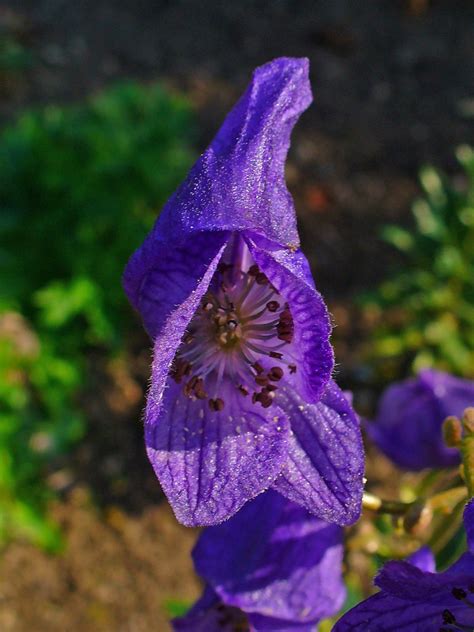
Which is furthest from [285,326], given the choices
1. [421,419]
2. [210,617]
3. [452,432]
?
[421,419]

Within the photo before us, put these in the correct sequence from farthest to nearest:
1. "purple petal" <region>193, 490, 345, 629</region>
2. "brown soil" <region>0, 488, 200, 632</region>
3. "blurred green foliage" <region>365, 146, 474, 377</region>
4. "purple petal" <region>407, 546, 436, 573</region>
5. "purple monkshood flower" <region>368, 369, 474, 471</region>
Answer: "blurred green foliage" <region>365, 146, 474, 377</region>, "brown soil" <region>0, 488, 200, 632</region>, "purple monkshood flower" <region>368, 369, 474, 471</region>, "purple petal" <region>193, 490, 345, 629</region>, "purple petal" <region>407, 546, 436, 573</region>

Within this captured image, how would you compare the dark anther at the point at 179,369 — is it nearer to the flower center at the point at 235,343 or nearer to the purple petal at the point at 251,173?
the flower center at the point at 235,343

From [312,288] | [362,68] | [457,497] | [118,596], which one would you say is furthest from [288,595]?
[362,68]

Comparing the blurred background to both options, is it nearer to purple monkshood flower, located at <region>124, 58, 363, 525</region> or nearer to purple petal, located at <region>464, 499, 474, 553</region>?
purple monkshood flower, located at <region>124, 58, 363, 525</region>

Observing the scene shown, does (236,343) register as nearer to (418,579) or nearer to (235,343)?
(235,343)

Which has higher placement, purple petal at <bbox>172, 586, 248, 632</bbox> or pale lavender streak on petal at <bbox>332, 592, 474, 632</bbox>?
pale lavender streak on petal at <bbox>332, 592, 474, 632</bbox>

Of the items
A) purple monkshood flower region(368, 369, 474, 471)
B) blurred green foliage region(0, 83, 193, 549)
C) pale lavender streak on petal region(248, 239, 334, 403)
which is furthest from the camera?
blurred green foliage region(0, 83, 193, 549)

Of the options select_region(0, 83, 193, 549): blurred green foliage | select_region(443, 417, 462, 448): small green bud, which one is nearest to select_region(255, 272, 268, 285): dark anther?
select_region(443, 417, 462, 448): small green bud

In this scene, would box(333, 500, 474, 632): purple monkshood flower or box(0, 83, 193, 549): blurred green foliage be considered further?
box(0, 83, 193, 549): blurred green foliage
